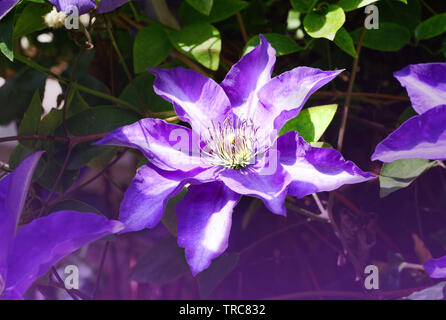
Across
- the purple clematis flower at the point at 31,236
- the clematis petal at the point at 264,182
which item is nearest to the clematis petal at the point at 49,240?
the purple clematis flower at the point at 31,236

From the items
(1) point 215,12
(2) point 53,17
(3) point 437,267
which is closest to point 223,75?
(1) point 215,12

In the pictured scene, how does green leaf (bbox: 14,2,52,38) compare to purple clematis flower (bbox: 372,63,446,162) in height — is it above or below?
above

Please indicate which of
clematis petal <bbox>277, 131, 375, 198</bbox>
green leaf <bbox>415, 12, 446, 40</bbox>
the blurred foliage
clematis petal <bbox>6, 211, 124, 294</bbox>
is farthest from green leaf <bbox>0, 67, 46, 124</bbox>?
green leaf <bbox>415, 12, 446, 40</bbox>

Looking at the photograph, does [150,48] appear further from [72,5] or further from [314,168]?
[314,168]

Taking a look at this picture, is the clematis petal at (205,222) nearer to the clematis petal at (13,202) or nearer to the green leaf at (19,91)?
the clematis petal at (13,202)

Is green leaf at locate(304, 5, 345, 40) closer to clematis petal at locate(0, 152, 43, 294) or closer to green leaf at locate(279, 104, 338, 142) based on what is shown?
green leaf at locate(279, 104, 338, 142)
